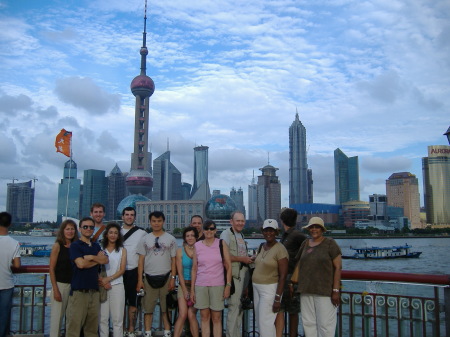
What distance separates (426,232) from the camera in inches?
5212

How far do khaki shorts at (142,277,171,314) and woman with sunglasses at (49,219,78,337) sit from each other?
39.6 inches

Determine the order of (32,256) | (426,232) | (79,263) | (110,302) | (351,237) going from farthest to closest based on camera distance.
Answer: (426,232) → (351,237) → (32,256) → (110,302) → (79,263)

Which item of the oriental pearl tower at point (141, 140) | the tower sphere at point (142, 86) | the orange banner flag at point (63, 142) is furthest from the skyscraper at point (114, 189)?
the orange banner flag at point (63, 142)

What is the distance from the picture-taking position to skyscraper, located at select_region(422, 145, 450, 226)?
569ft

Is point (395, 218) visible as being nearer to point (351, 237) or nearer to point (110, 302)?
point (351, 237)

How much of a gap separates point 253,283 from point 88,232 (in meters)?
2.23

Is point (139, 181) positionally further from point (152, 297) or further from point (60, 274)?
point (60, 274)

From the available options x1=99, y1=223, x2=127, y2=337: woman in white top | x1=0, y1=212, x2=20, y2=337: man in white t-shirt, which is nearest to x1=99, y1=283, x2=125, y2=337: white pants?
x1=99, y1=223, x2=127, y2=337: woman in white top

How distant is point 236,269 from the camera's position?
18.9ft

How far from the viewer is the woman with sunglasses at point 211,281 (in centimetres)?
556

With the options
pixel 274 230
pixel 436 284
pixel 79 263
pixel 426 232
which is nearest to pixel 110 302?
pixel 79 263

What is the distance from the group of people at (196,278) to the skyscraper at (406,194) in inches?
7589

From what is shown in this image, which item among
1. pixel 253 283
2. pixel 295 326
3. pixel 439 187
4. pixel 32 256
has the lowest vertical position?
pixel 32 256

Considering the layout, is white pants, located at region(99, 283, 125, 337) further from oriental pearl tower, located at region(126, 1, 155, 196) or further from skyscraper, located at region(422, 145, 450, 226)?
skyscraper, located at region(422, 145, 450, 226)
